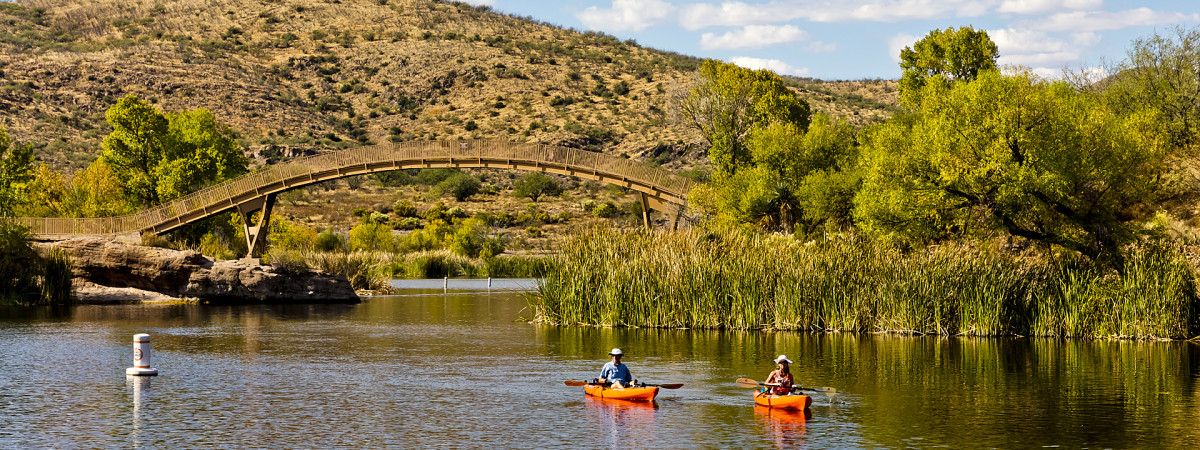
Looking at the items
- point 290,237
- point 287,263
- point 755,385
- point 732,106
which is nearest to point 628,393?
point 755,385

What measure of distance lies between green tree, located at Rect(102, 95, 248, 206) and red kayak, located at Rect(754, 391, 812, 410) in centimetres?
5157

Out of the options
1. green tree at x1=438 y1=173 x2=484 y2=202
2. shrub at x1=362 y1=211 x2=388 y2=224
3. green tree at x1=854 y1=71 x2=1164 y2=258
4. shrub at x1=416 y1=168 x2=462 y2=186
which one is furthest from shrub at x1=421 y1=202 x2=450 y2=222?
green tree at x1=854 y1=71 x2=1164 y2=258

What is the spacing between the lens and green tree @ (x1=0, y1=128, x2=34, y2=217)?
2211 inches

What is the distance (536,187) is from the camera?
118625mm

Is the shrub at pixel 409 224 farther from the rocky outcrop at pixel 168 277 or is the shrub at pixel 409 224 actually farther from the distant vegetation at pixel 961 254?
the distant vegetation at pixel 961 254

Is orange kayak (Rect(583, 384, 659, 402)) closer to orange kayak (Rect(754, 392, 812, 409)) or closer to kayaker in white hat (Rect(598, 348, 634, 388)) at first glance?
kayaker in white hat (Rect(598, 348, 634, 388))

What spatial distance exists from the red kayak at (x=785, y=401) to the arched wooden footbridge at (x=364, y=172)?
32776mm

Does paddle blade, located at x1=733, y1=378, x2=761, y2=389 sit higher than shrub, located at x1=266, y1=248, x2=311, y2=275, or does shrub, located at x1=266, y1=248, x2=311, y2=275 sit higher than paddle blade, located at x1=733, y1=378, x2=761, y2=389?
shrub, located at x1=266, y1=248, x2=311, y2=275

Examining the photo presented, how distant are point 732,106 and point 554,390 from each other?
38.5m

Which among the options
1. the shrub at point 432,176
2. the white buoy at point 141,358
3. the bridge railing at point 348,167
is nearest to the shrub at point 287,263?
the bridge railing at point 348,167

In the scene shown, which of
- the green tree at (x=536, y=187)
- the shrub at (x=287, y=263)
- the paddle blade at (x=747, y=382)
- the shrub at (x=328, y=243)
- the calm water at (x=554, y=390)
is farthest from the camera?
the green tree at (x=536, y=187)

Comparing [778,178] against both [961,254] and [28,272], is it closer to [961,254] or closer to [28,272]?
[961,254]

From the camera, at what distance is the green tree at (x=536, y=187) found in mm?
118125

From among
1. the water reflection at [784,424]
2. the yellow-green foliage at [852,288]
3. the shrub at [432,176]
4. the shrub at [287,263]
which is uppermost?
the shrub at [432,176]
